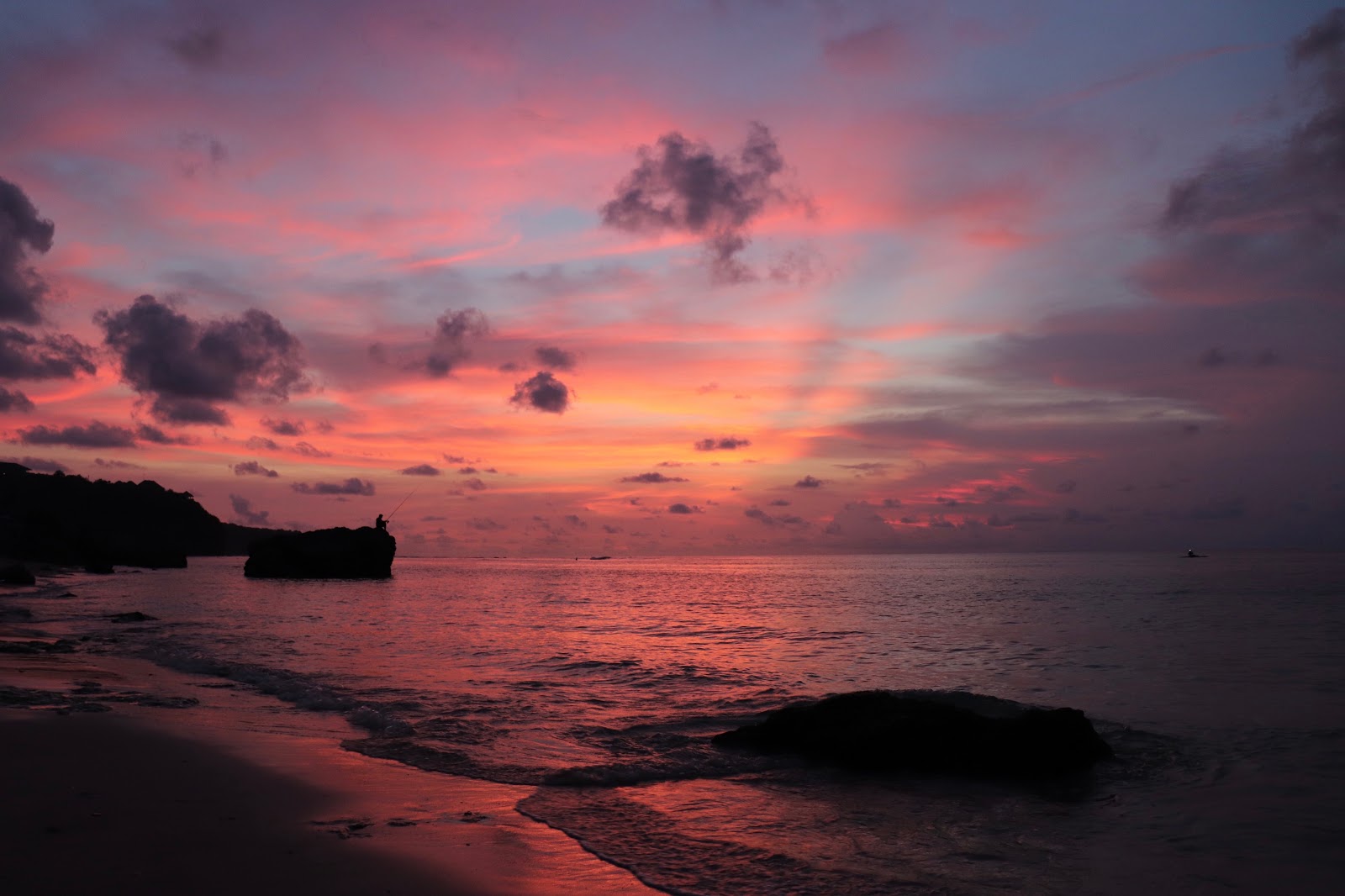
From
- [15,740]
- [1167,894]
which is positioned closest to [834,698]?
[1167,894]

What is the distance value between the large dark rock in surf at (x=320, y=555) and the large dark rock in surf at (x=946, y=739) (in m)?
111

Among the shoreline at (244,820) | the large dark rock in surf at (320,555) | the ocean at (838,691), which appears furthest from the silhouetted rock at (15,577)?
the shoreline at (244,820)

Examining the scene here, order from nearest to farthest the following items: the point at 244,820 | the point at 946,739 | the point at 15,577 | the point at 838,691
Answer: the point at 244,820 < the point at 946,739 < the point at 838,691 < the point at 15,577

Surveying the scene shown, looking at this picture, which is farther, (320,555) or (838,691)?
(320,555)

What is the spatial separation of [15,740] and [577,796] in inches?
317

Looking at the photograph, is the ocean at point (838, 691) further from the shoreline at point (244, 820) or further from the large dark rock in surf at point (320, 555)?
the large dark rock in surf at point (320, 555)

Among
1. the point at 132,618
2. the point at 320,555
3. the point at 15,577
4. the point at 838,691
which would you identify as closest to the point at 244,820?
the point at 838,691

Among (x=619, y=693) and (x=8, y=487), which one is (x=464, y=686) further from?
(x=8, y=487)

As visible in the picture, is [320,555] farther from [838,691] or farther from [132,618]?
[838,691]

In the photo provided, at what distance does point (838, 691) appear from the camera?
68.0ft

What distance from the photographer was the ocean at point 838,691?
8805 mm

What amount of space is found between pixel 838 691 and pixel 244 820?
15159 millimetres

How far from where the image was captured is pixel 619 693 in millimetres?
20672

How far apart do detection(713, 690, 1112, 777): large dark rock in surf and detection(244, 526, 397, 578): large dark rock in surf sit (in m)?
111
